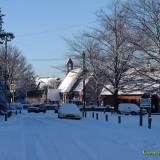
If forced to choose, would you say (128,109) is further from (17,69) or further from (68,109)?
(17,69)

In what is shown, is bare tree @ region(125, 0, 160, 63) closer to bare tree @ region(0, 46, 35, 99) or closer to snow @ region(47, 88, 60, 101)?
bare tree @ region(0, 46, 35, 99)

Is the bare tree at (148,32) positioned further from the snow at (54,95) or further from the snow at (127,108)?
the snow at (54,95)

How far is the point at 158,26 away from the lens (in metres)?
48.3

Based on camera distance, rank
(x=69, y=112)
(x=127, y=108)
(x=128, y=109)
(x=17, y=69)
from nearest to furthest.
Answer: (x=69, y=112)
(x=128, y=109)
(x=127, y=108)
(x=17, y=69)

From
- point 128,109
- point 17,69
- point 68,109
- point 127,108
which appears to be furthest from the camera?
point 17,69

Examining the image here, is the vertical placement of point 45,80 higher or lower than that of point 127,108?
higher

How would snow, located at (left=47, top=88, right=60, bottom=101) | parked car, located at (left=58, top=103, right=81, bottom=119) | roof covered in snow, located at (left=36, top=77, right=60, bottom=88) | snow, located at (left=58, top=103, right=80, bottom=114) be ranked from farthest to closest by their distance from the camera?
1. roof covered in snow, located at (left=36, top=77, right=60, bottom=88)
2. snow, located at (left=47, top=88, right=60, bottom=101)
3. snow, located at (left=58, top=103, right=80, bottom=114)
4. parked car, located at (left=58, top=103, right=81, bottom=119)

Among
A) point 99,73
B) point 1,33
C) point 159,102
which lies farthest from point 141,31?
point 159,102

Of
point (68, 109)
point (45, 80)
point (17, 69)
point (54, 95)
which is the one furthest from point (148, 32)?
point (45, 80)

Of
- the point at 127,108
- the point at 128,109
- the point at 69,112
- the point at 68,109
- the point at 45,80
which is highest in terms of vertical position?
the point at 45,80

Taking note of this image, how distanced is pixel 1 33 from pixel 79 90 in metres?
75.7

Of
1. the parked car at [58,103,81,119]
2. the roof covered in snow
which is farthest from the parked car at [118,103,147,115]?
the roof covered in snow

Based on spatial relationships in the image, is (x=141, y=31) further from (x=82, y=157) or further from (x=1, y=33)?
(x=82, y=157)

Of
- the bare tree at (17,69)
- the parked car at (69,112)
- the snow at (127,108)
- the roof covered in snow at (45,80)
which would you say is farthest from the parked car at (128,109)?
the roof covered in snow at (45,80)
